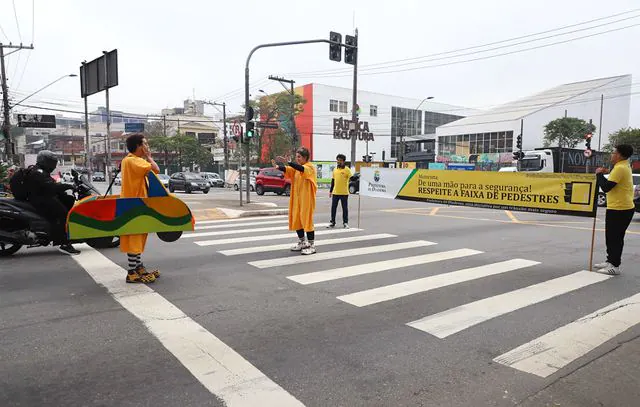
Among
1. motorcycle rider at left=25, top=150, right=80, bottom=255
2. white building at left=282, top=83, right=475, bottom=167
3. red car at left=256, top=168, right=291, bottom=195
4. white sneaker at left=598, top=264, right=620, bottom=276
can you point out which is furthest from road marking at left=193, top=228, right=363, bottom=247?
white building at left=282, top=83, right=475, bottom=167

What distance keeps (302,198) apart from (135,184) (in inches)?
110

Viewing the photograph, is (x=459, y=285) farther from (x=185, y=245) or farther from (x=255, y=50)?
(x=255, y=50)

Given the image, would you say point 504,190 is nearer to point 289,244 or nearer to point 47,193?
point 289,244

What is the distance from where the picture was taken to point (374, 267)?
6918 millimetres

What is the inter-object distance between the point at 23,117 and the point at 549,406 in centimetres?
3791

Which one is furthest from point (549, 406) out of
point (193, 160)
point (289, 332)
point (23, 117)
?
point (193, 160)

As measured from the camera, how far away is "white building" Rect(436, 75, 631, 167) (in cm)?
5962

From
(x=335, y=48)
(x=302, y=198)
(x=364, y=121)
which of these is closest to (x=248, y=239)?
(x=302, y=198)

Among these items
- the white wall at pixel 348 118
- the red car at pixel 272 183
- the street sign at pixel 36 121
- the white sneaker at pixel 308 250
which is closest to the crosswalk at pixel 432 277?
the white sneaker at pixel 308 250

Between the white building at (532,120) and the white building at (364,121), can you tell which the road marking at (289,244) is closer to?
the white building at (364,121)

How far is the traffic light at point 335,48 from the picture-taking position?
17.8 metres

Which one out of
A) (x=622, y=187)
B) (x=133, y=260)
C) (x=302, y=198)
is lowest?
(x=133, y=260)

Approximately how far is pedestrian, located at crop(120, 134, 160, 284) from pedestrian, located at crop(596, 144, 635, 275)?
624cm

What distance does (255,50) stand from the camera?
1633cm
